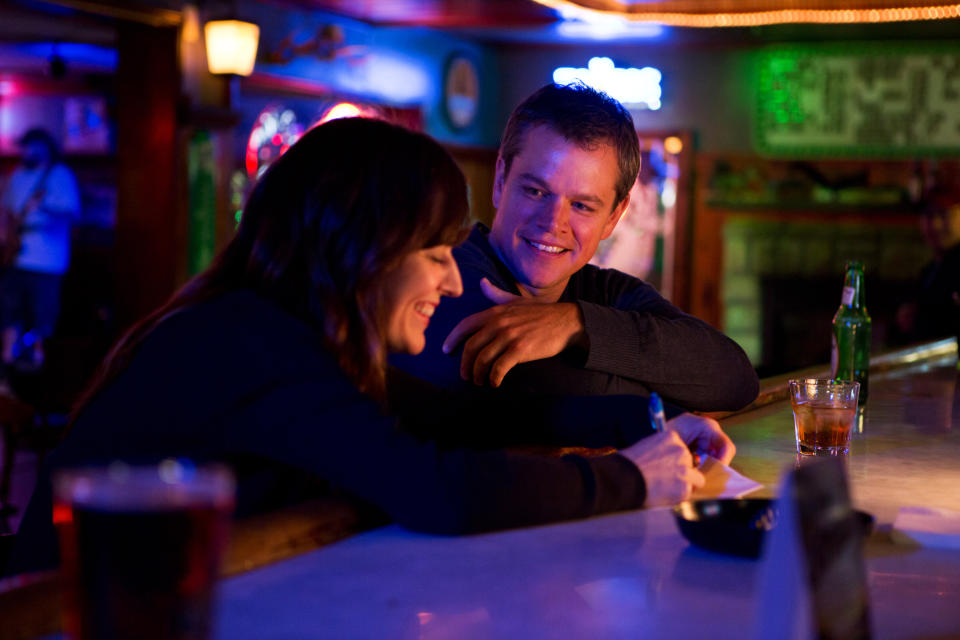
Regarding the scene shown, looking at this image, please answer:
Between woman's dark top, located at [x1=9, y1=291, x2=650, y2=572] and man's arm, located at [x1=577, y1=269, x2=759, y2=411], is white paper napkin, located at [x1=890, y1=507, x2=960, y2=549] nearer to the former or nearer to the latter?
woman's dark top, located at [x1=9, y1=291, x2=650, y2=572]

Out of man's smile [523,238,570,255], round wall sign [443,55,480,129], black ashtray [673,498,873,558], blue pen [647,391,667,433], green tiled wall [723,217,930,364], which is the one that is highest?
round wall sign [443,55,480,129]

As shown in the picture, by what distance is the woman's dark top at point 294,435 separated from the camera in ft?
3.45

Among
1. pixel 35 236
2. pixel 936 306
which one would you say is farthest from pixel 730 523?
pixel 35 236

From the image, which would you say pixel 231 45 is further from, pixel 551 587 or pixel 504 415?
pixel 551 587

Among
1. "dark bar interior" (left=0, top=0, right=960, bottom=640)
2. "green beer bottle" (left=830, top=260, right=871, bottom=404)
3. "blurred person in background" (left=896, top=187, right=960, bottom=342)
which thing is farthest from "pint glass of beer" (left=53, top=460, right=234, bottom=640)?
"blurred person in background" (left=896, top=187, right=960, bottom=342)

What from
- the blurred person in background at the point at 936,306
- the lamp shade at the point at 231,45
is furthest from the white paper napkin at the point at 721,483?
the lamp shade at the point at 231,45

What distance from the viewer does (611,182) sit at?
6.44 ft

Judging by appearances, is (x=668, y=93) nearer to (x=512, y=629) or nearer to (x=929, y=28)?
(x=929, y=28)

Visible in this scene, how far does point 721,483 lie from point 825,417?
329 millimetres

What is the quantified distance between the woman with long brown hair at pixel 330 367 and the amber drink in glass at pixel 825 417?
41 centimetres

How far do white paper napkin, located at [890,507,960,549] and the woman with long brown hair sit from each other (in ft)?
0.71

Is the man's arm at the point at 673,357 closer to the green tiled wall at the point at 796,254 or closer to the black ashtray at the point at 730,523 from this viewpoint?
the black ashtray at the point at 730,523

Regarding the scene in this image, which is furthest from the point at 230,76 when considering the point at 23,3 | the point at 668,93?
the point at 668,93

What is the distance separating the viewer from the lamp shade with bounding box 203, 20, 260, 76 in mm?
6000
